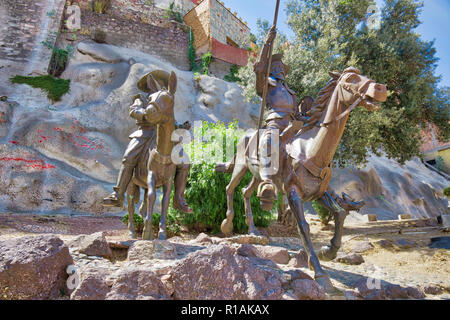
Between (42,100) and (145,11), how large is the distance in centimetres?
1181

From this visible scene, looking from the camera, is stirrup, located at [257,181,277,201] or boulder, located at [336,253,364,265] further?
boulder, located at [336,253,364,265]

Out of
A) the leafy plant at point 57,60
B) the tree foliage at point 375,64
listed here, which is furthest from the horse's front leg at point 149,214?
the leafy plant at point 57,60

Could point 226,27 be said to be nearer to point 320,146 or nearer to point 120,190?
point 120,190

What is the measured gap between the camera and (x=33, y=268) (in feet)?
7.79

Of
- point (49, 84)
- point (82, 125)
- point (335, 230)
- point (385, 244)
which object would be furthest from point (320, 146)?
point (49, 84)

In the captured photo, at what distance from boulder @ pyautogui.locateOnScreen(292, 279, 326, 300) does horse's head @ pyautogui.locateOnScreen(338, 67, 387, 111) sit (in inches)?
78.5

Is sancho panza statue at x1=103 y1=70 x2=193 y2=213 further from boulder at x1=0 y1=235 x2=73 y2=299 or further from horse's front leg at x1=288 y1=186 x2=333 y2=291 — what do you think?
boulder at x1=0 y1=235 x2=73 y2=299

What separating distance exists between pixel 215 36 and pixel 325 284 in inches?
859

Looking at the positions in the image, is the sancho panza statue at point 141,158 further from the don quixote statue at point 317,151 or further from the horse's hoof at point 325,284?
the horse's hoof at point 325,284

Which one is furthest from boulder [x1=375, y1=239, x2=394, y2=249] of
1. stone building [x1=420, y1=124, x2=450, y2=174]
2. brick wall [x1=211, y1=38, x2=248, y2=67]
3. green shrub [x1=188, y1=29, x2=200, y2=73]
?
stone building [x1=420, y1=124, x2=450, y2=174]

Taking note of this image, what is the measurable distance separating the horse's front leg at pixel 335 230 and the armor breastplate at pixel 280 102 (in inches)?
68.3

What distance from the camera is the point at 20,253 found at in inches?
95.7

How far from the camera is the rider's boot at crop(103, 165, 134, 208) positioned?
482 cm

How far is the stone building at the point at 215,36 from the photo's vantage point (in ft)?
69.9
